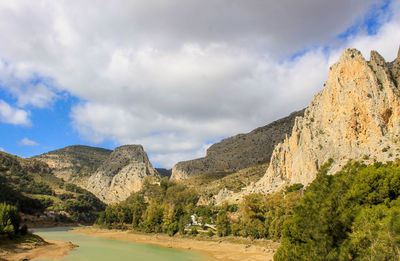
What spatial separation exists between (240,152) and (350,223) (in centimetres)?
13521

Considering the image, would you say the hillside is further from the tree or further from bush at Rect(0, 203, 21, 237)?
the tree

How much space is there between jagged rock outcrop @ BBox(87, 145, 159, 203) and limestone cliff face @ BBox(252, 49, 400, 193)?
116887mm

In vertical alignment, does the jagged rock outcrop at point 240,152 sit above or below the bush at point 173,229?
above

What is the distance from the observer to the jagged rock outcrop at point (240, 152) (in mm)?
133250

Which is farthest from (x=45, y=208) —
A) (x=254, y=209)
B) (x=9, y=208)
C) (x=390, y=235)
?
(x=390, y=235)

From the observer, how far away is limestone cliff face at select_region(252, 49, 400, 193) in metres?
54.5

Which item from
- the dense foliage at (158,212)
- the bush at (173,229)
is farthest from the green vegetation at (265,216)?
the dense foliage at (158,212)

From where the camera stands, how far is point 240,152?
155000 mm

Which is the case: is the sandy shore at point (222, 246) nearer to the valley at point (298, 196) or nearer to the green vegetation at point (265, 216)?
the valley at point (298, 196)

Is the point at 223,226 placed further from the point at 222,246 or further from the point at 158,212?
the point at 158,212

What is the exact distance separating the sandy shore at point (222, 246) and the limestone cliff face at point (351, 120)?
23617 mm

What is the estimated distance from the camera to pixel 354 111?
59688 millimetres

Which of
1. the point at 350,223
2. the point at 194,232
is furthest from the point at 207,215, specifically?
the point at 350,223

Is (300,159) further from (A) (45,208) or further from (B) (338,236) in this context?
(A) (45,208)
